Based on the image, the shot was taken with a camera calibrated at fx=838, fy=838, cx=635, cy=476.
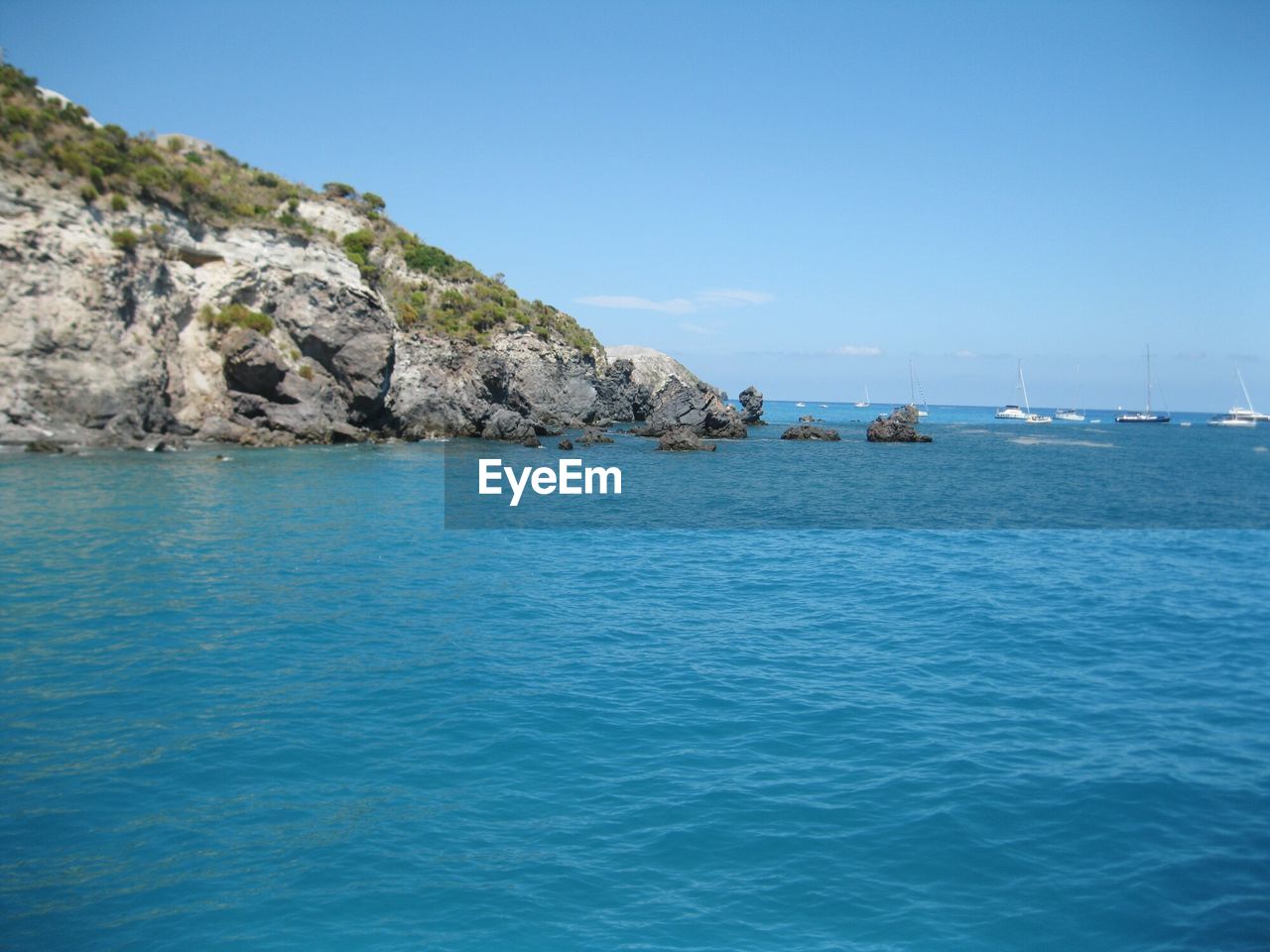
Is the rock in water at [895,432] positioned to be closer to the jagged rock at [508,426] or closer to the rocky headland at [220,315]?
the rocky headland at [220,315]

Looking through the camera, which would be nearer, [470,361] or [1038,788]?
[1038,788]

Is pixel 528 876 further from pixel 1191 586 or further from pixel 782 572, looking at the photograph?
pixel 1191 586

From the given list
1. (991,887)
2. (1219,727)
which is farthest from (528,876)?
(1219,727)

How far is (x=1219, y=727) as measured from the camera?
44.4 ft

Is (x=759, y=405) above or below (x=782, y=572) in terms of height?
above

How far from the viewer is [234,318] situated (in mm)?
55625

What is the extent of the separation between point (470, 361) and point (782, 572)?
180 ft

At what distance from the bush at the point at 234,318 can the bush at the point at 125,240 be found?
589cm

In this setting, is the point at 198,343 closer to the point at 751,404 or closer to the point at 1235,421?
the point at 751,404

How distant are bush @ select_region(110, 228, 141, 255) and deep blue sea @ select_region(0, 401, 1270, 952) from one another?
2703 centimetres

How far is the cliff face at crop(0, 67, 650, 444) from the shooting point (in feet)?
149

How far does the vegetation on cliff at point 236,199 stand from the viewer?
164 feet

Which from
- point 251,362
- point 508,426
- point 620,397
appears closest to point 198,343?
point 251,362

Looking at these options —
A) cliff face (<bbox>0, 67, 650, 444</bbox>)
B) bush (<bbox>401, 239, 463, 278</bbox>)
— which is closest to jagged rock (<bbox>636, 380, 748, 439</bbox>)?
cliff face (<bbox>0, 67, 650, 444</bbox>)
